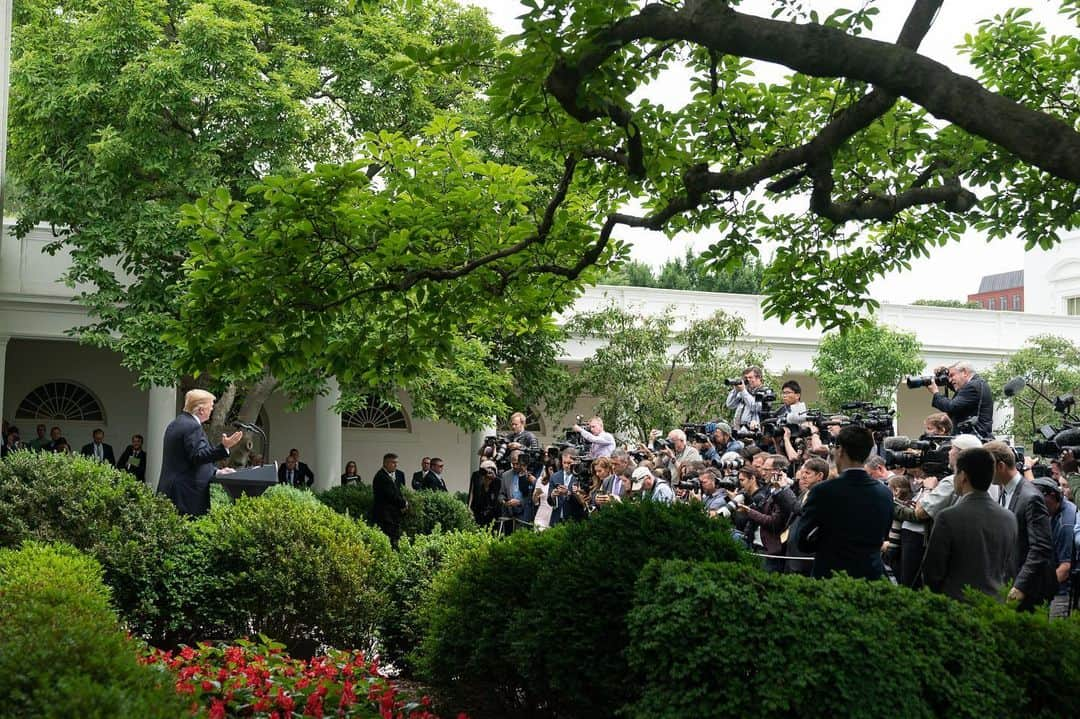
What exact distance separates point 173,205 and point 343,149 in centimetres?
393

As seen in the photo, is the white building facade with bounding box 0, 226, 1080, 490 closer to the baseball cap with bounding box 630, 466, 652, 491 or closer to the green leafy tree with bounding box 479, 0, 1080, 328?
the baseball cap with bounding box 630, 466, 652, 491

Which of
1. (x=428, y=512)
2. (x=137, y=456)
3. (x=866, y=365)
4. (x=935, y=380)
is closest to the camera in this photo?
(x=935, y=380)

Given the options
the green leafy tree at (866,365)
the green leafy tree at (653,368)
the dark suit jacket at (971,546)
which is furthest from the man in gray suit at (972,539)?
the green leafy tree at (866,365)

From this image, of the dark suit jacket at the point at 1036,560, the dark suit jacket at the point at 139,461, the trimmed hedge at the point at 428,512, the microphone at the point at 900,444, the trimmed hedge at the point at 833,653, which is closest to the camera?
the trimmed hedge at the point at 833,653

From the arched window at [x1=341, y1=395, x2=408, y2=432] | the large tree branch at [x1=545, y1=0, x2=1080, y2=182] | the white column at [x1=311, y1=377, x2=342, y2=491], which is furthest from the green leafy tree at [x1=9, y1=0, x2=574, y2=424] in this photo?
the large tree branch at [x1=545, y1=0, x2=1080, y2=182]

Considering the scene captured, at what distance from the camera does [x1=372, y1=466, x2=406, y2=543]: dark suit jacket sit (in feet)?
55.6

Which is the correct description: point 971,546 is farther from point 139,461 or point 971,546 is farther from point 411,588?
point 139,461

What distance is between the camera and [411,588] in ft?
28.8

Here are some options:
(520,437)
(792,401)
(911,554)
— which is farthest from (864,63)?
(520,437)

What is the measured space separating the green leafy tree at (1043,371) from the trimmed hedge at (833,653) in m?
32.3

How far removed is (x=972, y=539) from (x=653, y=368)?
21494mm

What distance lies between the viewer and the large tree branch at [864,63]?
4867 millimetres

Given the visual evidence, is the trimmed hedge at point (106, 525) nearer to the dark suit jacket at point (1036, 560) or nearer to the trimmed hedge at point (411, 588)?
the trimmed hedge at point (411, 588)

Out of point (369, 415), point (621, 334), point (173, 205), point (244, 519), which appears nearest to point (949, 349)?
point (621, 334)
